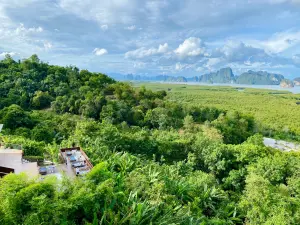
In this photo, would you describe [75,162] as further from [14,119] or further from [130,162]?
[14,119]

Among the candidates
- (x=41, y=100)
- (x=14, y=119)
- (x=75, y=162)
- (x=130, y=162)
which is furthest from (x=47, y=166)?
(x=41, y=100)

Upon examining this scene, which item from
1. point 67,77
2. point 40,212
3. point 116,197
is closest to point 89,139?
point 116,197

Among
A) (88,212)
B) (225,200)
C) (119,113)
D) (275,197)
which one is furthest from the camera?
(119,113)

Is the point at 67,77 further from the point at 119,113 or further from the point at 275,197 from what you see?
the point at 275,197

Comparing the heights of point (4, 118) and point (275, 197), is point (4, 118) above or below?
above

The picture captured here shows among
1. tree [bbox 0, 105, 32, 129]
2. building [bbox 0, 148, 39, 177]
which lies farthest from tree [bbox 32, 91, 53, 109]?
building [bbox 0, 148, 39, 177]

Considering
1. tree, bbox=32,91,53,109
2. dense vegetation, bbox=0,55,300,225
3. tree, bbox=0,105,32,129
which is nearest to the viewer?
dense vegetation, bbox=0,55,300,225

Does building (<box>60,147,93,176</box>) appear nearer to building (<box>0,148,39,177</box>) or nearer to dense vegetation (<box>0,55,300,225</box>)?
dense vegetation (<box>0,55,300,225</box>)

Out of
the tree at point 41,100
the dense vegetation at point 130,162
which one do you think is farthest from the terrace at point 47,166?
the tree at point 41,100

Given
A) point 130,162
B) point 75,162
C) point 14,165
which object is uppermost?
point 14,165
